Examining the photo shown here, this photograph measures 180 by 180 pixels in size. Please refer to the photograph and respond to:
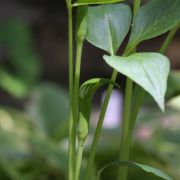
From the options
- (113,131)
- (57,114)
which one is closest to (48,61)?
(57,114)

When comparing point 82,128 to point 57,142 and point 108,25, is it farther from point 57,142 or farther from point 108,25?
point 57,142

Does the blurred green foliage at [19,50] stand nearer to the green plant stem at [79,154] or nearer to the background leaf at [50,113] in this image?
the background leaf at [50,113]

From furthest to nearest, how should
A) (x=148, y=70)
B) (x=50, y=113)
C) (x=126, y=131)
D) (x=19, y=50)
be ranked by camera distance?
(x=19, y=50), (x=50, y=113), (x=126, y=131), (x=148, y=70)

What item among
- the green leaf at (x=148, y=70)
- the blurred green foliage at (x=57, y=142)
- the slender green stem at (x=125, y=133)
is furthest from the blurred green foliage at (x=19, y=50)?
the green leaf at (x=148, y=70)

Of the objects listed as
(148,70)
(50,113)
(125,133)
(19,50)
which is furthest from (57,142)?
(19,50)

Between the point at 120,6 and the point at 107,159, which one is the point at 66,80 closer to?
the point at 107,159

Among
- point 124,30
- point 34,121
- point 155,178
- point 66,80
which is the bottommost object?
point 66,80
